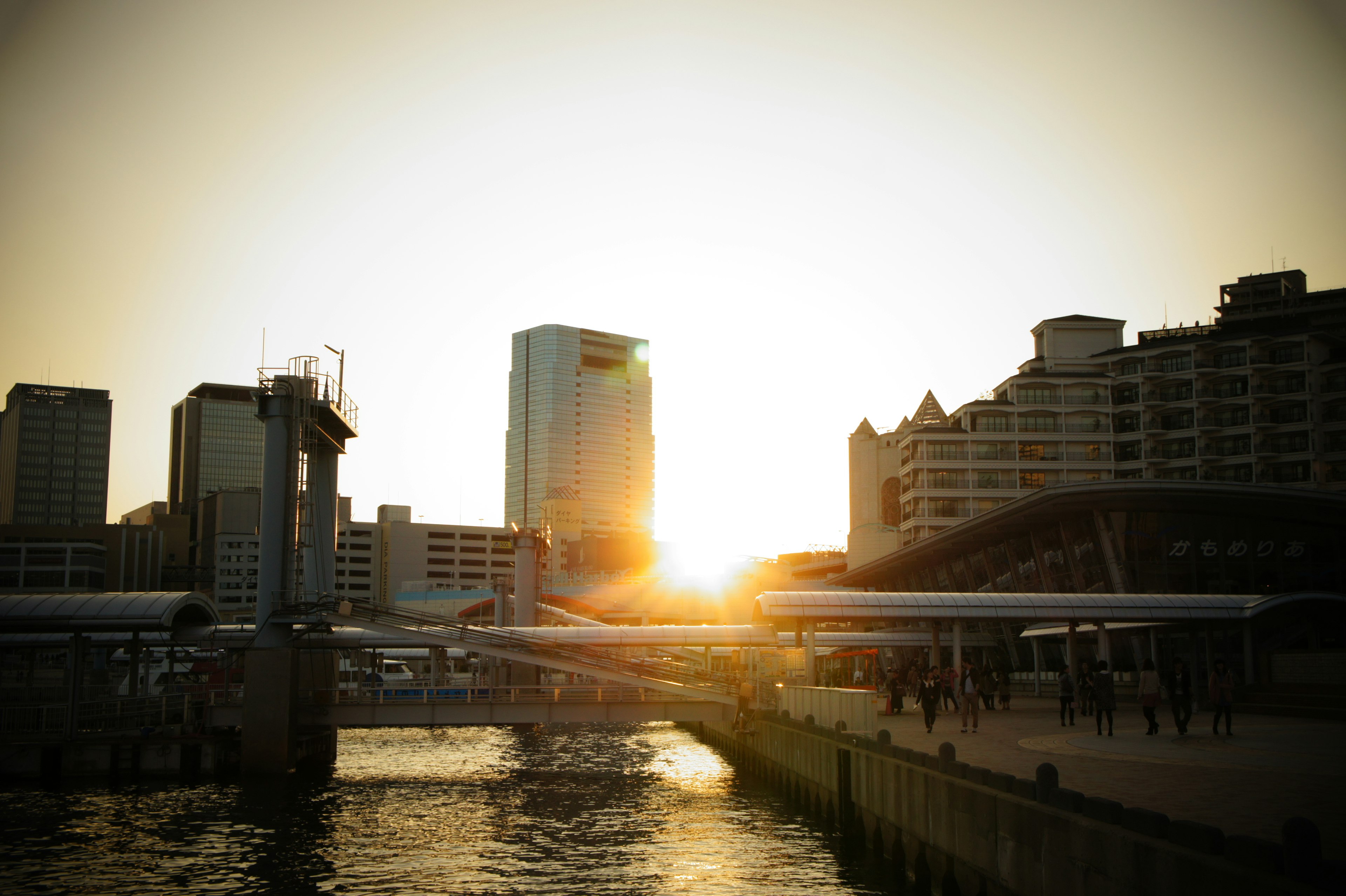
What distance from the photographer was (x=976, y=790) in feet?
54.2

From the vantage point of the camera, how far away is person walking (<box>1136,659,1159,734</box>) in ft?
87.0

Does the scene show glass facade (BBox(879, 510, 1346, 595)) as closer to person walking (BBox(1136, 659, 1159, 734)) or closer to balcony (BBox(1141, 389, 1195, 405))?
person walking (BBox(1136, 659, 1159, 734))

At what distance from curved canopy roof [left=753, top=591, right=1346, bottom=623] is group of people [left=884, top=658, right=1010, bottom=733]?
7.27 feet

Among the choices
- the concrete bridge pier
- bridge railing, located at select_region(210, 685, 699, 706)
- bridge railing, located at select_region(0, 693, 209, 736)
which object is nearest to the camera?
the concrete bridge pier

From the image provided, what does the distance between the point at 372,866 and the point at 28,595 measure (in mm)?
24741

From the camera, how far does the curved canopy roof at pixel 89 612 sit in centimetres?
3806

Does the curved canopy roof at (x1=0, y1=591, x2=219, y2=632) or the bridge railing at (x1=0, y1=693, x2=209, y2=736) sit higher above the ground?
the curved canopy roof at (x1=0, y1=591, x2=219, y2=632)

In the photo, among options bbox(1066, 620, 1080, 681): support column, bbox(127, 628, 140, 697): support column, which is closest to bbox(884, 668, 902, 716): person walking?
bbox(1066, 620, 1080, 681): support column

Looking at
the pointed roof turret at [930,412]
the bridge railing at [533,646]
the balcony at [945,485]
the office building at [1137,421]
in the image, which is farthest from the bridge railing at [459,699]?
the pointed roof turret at [930,412]

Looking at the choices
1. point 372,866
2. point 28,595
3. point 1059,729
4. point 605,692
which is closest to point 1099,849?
point 372,866

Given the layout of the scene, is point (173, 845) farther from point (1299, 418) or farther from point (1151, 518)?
point (1299, 418)

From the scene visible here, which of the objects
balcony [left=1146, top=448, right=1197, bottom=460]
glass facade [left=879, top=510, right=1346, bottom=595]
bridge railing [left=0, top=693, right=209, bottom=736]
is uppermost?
balcony [left=1146, top=448, right=1197, bottom=460]

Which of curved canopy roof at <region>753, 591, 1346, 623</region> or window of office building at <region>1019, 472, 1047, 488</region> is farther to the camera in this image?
window of office building at <region>1019, 472, 1047, 488</region>

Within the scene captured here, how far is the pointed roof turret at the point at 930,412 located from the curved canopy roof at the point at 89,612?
4413 inches
